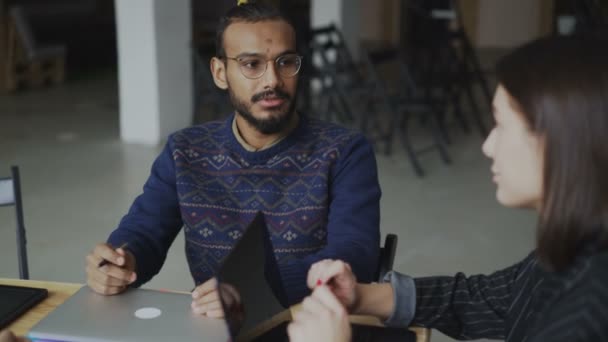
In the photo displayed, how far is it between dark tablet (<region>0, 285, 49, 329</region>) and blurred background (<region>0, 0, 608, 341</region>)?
1.30m

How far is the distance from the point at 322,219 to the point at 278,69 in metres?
0.33

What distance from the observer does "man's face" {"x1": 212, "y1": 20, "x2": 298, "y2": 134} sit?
168 cm

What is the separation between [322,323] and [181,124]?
192 inches

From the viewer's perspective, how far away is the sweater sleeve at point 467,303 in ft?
4.51

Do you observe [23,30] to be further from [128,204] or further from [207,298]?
[207,298]

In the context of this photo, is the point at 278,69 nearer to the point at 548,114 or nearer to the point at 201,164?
the point at 201,164

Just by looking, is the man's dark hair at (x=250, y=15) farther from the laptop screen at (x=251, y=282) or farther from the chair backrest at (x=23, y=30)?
the chair backrest at (x=23, y=30)

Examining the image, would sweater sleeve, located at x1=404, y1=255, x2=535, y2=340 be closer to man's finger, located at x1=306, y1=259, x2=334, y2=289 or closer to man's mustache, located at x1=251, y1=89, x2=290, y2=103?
man's finger, located at x1=306, y1=259, x2=334, y2=289

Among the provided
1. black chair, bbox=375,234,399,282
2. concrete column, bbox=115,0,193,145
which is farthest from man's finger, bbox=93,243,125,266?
concrete column, bbox=115,0,193,145

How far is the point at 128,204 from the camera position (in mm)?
4270

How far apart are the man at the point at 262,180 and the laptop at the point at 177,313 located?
35 cm

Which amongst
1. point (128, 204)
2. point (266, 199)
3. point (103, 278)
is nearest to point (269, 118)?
point (266, 199)

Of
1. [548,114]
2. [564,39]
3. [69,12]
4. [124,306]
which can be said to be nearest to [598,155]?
[548,114]

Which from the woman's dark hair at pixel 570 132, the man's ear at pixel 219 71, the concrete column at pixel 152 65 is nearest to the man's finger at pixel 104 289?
the man's ear at pixel 219 71
